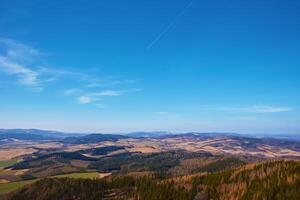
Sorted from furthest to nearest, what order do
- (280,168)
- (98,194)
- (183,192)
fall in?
(98,194) → (183,192) → (280,168)

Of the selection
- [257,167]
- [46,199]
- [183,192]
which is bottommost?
[46,199]

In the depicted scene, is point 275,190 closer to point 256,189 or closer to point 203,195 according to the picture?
point 256,189

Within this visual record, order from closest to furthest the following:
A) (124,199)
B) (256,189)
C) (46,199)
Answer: (256,189)
(124,199)
(46,199)

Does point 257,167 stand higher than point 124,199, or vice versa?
point 257,167

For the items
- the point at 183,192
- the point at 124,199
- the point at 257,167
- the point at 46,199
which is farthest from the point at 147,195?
the point at 46,199

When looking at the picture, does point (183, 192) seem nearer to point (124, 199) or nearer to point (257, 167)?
point (257, 167)

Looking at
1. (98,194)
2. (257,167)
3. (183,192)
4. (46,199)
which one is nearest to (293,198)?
(257,167)

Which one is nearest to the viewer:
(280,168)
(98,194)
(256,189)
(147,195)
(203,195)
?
(256,189)

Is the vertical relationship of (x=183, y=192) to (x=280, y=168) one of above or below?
below

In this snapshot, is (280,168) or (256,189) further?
(280,168)
